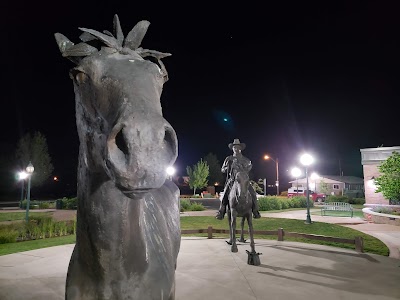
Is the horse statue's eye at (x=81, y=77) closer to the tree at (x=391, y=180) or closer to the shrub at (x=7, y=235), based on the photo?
the shrub at (x=7, y=235)

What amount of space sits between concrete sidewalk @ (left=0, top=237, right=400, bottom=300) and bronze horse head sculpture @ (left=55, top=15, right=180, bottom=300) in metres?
4.04

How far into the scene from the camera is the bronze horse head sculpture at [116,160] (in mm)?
1398

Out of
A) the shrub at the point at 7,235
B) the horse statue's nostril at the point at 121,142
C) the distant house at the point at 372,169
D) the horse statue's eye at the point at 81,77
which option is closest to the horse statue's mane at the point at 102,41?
the horse statue's eye at the point at 81,77

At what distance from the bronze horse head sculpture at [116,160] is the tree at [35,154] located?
45.3 m

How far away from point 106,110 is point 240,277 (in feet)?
20.2

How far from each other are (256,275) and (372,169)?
72.4 ft

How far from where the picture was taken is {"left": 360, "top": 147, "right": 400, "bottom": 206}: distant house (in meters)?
23.5

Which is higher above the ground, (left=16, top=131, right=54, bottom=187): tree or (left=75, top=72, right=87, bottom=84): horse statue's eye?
(left=16, top=131, right=54, bottom=187): tree

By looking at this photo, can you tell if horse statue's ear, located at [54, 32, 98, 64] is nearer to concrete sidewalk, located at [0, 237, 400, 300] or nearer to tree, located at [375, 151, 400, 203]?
concrete sidewalk, located at [0, 237, 400, 300]

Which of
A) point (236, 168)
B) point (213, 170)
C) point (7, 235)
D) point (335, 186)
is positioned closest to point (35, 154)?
point (213, 170)

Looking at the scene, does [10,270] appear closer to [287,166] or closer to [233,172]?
[233,172]

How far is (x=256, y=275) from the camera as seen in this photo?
6.84 meters

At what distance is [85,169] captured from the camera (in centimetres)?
185

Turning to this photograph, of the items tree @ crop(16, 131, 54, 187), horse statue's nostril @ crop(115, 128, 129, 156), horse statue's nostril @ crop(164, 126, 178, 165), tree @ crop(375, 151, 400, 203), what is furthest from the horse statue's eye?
tree @ crop(16, 131, 54, 187)
